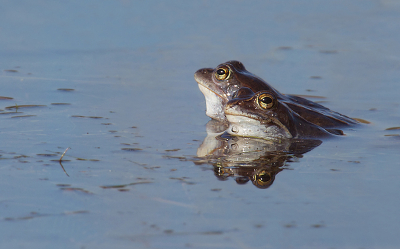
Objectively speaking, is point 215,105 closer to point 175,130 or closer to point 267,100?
point 175,130

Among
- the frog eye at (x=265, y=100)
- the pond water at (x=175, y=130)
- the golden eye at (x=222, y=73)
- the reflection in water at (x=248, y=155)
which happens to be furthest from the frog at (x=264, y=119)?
the golden eye at (x=222, y=73)

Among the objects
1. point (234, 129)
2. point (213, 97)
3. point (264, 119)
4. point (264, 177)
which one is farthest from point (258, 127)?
point (264, 177)

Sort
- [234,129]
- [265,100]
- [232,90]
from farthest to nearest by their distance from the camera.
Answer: [232,90]
[234,129]
[265,100]

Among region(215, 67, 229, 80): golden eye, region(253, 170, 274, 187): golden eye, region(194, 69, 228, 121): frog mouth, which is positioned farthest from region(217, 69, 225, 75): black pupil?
region(253, 170, 274, 187): golden eye

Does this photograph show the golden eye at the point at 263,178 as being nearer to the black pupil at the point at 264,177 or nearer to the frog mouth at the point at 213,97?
the black pupil at the point at 264,177

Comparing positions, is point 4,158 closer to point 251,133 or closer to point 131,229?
point 131,229
